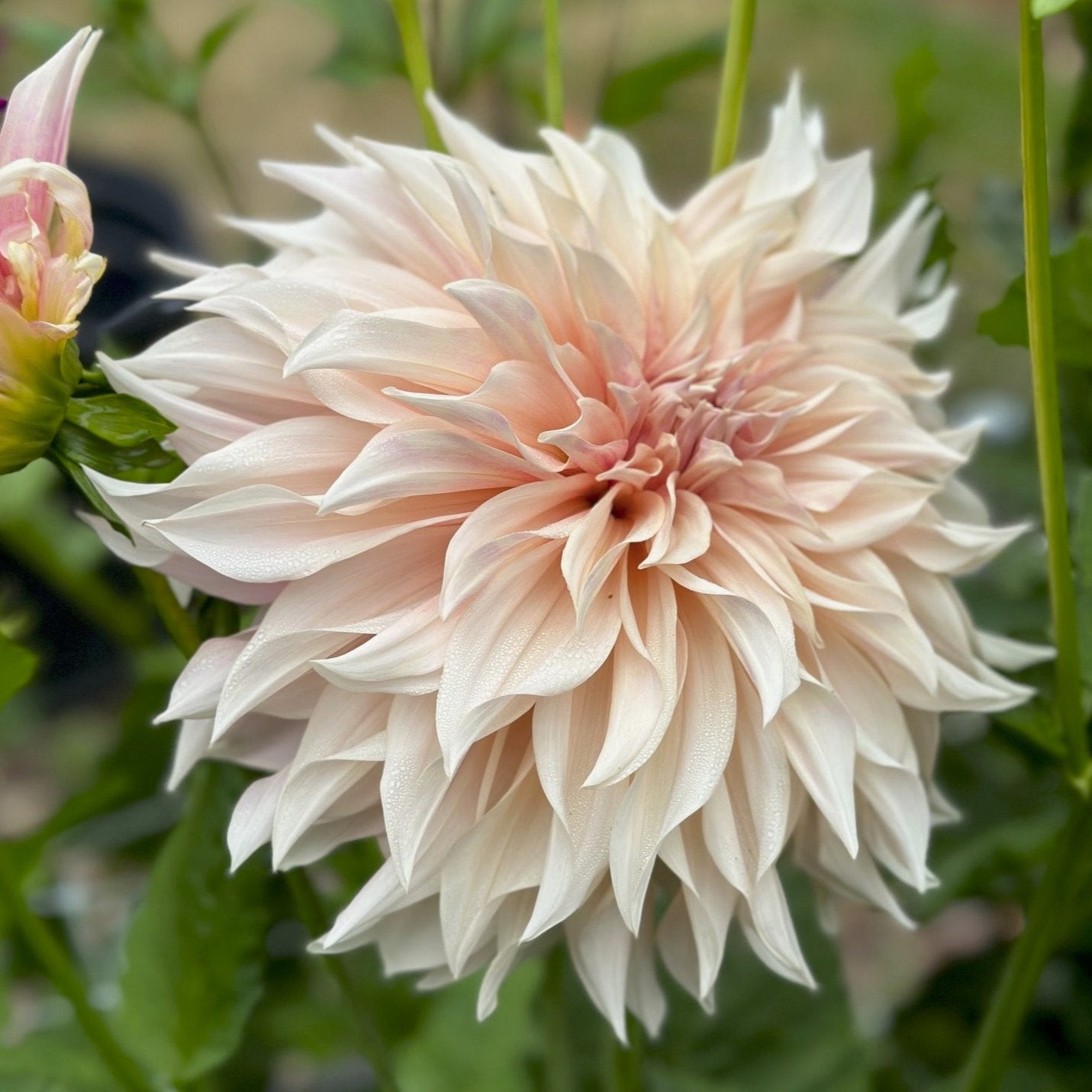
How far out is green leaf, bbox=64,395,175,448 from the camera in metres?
0.21

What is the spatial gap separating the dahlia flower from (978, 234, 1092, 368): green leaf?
0.65 feet

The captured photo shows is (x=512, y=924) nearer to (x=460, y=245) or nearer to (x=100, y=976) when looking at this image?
(x=460, y=245)

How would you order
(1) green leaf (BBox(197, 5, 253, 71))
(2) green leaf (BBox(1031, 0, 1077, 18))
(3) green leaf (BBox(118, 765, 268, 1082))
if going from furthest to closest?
(1) green leaf (BBox(197, 5, 253, 71)) → (3) green leaf (BBox(118, 765, 268, 1082)) → (2) green leaf (BBox(1031, 0, 1077, 18))

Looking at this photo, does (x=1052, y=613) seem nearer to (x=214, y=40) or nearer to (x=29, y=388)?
(x=29, y=388)

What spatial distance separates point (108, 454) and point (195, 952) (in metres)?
0.14

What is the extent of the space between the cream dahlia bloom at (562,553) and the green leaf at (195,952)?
0.06 m

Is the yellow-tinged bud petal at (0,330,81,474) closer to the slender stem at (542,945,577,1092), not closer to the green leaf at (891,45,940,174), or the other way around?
the slender stem at (542,945,577,1092)

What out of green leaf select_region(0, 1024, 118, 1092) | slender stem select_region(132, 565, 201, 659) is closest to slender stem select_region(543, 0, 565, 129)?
slender stem select_region(132, 565, 201, 659)

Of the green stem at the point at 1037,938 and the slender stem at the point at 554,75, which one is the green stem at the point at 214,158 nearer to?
the slender stem at the point at 554,75

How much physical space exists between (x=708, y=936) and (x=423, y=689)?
0.23ft

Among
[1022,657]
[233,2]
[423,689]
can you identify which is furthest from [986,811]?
[233,2]

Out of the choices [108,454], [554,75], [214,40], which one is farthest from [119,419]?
[214,40]

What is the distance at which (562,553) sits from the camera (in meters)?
0.21

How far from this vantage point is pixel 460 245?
0.23m
